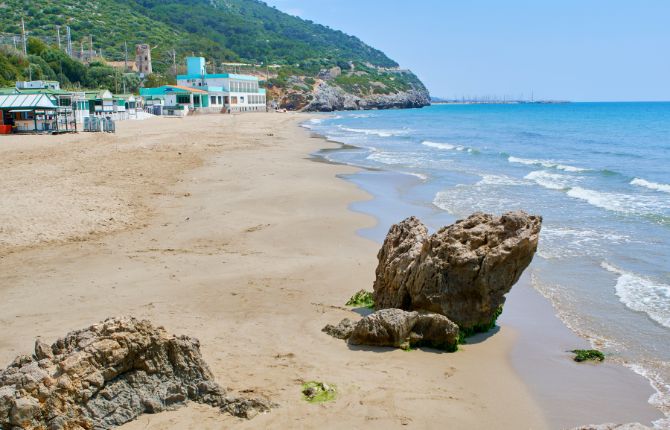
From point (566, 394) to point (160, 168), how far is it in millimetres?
20663

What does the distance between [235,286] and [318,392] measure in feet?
14.4

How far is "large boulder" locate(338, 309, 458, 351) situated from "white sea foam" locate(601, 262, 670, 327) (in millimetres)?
3901

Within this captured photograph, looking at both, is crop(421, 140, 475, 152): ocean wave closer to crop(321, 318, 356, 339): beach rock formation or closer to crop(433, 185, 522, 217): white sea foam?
crop(433, 185, 522, 217): white sea foam

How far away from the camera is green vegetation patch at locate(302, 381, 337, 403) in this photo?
6711 millimetres

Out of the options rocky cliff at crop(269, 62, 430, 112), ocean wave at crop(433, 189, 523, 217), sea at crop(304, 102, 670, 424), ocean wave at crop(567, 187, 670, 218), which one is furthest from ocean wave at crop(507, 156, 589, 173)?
rocky cliff at crop(269, 62, 430, 112)

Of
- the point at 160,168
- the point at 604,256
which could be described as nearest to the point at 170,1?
the point at 160,168

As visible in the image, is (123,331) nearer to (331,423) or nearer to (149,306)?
(331,423)

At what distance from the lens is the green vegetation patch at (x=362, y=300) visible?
10.2 meters

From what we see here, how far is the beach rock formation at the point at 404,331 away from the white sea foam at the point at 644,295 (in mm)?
3905

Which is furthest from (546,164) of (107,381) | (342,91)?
(342,91)

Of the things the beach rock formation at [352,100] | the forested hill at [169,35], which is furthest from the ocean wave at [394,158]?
the beach rock formation at [352,100]

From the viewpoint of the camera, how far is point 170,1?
200m

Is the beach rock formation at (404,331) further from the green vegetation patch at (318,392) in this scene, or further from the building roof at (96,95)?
the building roof at (96,95)

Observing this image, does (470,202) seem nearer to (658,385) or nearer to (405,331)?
(405,331)
